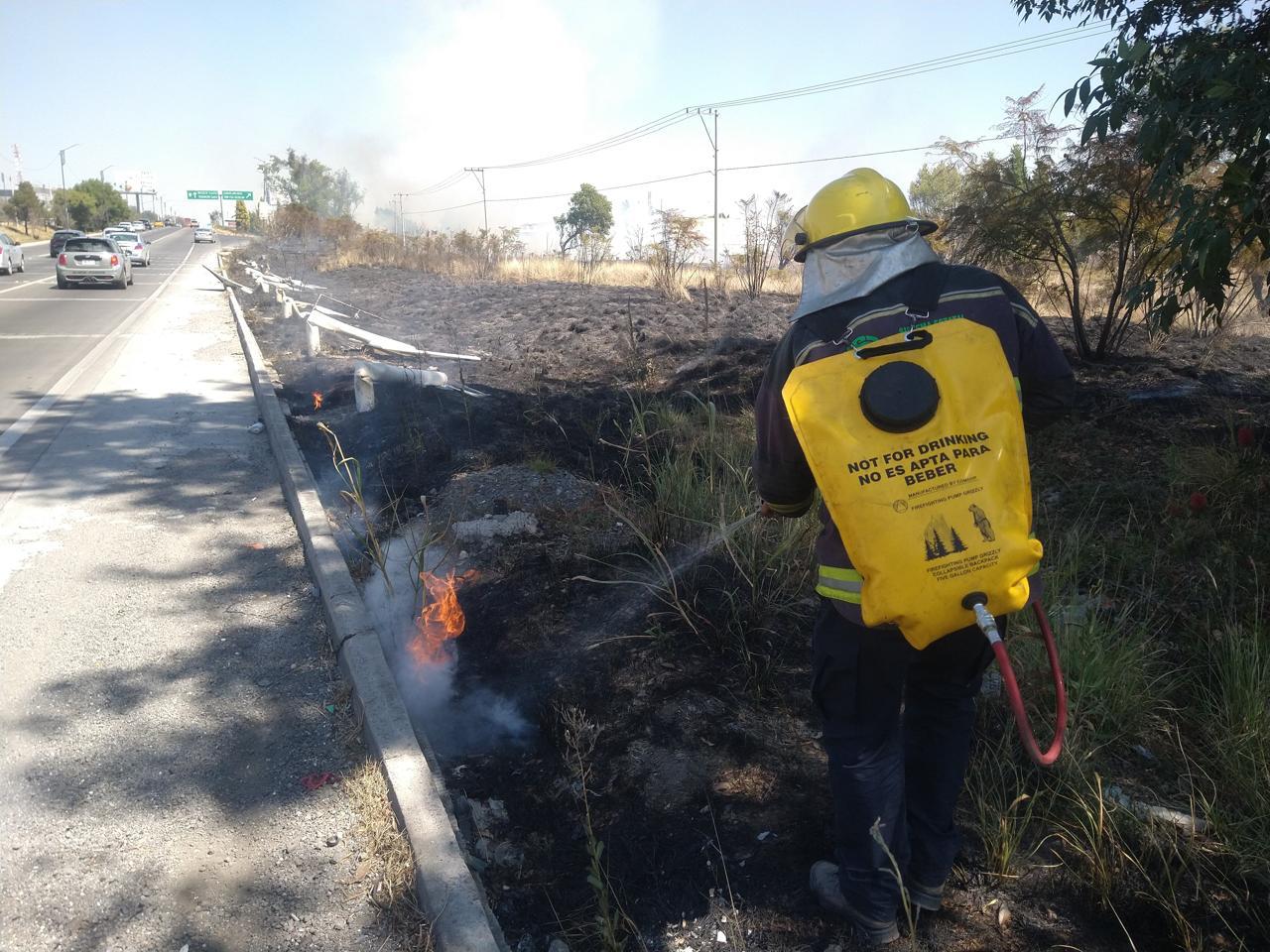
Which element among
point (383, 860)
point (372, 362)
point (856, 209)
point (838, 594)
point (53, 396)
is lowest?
point (383, 860)

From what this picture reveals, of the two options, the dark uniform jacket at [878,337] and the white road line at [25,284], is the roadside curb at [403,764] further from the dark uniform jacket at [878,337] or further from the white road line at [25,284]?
the white road line at [25,284]

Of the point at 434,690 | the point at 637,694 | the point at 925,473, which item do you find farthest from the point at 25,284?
the point at 925,473

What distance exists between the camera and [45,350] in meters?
12.8

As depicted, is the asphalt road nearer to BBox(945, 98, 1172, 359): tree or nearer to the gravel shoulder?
the gravel shoulder

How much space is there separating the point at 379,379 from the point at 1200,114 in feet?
22.5

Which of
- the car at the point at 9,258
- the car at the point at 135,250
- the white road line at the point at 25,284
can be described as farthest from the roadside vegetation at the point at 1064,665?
the car at the point at 135,250

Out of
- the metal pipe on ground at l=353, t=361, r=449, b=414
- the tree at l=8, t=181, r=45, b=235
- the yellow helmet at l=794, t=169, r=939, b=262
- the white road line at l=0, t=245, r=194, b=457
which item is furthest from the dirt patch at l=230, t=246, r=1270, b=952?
the tree at l=8, t=181, r=45, b=235

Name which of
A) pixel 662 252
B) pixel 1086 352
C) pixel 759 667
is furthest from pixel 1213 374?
pixel 662 252

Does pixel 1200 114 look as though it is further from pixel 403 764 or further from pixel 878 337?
pixel 403 764

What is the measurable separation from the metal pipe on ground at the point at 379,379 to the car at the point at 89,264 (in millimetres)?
20274

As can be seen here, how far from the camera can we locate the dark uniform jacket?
206 cm

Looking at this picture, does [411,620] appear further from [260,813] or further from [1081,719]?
[1081,719]

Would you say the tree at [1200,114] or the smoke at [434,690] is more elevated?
the tree at [1200,114]

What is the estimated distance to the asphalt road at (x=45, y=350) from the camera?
7.79 m
